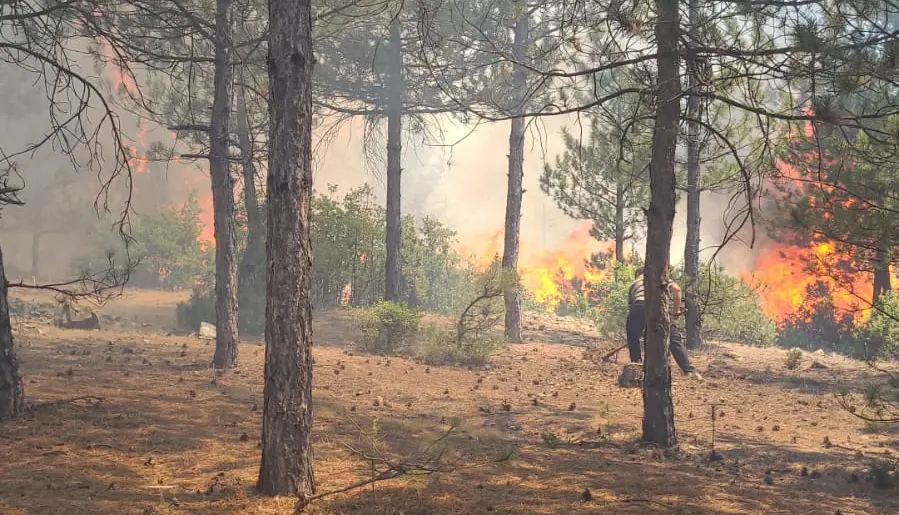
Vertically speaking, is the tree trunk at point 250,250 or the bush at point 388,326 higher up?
the tree trunk at point 250,250

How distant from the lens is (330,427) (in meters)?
6.60

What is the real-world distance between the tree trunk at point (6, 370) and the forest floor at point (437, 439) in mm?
163

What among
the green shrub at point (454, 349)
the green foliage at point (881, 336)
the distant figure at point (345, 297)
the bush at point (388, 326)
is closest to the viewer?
the green shrub at point (454, 349)

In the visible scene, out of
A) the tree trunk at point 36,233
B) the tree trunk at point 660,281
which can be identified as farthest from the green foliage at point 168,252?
the tree trunk at point 660,281

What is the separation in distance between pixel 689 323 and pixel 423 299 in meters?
10.6

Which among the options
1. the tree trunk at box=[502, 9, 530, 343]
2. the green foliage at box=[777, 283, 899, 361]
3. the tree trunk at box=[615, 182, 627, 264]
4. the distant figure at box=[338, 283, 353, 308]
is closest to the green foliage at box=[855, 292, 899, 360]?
the green foliage at box=[777, 283, 899, 361]

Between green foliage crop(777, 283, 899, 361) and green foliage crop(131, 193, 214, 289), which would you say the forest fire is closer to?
green foliage crop(777, 283, 899, 361)

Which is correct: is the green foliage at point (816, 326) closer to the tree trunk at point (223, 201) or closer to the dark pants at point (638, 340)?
the dark pants at point (638, 340)

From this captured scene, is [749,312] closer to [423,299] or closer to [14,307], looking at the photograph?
[423,299]

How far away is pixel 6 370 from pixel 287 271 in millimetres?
3298

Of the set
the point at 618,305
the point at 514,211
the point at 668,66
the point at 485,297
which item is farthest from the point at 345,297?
the point at 668,66

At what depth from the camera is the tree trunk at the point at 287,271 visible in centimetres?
424

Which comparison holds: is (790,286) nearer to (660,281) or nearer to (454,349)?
(454,349)

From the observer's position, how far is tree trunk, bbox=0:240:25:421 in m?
5.60
